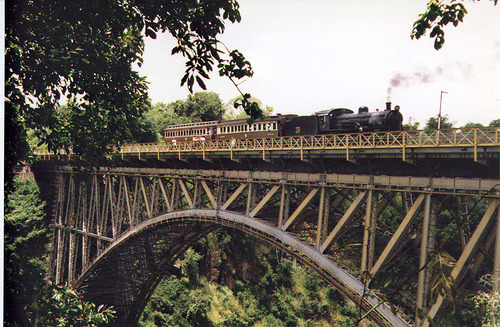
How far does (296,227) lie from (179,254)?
53.4 ft

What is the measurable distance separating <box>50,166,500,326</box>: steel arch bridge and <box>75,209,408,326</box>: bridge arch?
0.20 ft

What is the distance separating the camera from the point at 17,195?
33.2m

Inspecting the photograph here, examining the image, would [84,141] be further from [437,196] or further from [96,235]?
[96,235]

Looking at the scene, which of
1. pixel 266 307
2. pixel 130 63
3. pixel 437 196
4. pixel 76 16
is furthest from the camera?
pixel 266 307

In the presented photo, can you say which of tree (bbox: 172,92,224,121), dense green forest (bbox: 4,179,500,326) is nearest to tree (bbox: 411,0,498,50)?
dense green forest (bbox: 4,179,500,326)

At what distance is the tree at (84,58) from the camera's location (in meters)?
7.18

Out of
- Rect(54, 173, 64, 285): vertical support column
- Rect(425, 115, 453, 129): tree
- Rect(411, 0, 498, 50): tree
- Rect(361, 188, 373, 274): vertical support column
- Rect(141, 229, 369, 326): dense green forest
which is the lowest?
Rect(141, 229, 369, 326): dense green forest

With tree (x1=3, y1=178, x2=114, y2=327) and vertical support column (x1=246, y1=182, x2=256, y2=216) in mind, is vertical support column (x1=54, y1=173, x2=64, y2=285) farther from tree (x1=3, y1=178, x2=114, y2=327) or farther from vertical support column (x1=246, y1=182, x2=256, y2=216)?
tree (x1=3, y1=178, x2=114, y2=327)

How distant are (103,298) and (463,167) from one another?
98.7 feet

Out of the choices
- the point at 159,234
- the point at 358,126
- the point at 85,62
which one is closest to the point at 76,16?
the point at 85,62

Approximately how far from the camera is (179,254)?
102 ft

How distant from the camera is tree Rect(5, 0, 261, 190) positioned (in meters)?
7.18

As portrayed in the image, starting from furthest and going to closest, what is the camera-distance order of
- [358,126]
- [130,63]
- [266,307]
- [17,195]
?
[266,307], [17,195], [358,126], [130,63]

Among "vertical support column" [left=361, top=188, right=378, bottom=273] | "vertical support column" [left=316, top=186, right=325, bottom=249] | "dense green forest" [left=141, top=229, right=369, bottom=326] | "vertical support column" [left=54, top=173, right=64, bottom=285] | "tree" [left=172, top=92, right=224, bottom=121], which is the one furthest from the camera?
"tree" [left=172, top=92, right=224, bottom=121]
